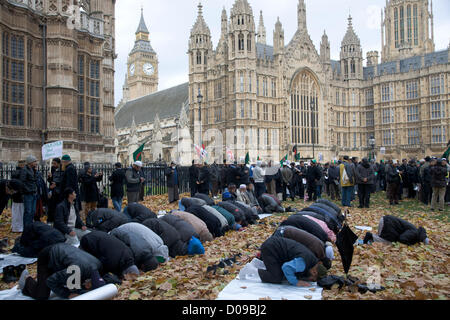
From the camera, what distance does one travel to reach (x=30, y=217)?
10.3 m

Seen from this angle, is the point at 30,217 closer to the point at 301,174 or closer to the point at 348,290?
the point at 348,290

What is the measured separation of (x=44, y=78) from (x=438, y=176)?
18.6 meters

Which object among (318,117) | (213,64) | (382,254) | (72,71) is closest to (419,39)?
(318,117)

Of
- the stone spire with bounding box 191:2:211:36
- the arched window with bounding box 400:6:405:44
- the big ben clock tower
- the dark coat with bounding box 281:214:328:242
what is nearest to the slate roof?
the stone spire with bounding box 191:2:211:36

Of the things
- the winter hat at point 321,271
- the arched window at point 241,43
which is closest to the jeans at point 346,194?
the winter hat at point 321,271

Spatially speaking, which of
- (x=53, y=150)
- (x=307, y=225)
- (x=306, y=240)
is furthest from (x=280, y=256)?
(x=53, y=150)

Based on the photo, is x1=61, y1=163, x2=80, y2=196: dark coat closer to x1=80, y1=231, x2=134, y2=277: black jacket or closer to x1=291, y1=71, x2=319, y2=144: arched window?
x1=80, y1=231, x2=134, y2=277: black jacket

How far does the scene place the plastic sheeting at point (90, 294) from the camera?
17.6 ft

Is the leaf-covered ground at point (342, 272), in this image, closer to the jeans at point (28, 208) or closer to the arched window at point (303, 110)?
the jeans at point (28, 208)

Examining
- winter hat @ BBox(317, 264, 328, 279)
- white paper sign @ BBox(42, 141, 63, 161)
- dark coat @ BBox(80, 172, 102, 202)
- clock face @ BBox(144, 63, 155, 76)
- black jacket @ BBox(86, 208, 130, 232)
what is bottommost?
winter hat @ BBox(317, 264, 328, 279)

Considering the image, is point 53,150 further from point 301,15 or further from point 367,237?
point 301,15

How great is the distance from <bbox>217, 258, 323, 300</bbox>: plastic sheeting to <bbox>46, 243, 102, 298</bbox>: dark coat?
2036 millimetres

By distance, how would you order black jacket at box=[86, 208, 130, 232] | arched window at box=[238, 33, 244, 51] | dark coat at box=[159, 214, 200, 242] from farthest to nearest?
arched window at box=[238, 33, 244, 51]
dark coat at box=[159, 214, 200, 242]
black jacket at box=[86, 208, 130, 232]

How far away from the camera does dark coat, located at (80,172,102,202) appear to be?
39.3ft
